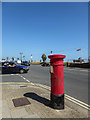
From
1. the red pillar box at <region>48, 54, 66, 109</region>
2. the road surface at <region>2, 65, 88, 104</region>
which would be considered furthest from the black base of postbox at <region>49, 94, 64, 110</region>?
the road surface at <region>2, 65, 88, 104</region>

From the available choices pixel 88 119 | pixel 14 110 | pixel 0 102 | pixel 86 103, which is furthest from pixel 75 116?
pixel 0 102

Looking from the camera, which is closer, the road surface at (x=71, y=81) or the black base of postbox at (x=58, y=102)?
the black base of postbox at (x=58, y=102)

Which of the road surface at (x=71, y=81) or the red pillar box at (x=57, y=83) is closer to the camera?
the red pillar box at (x=57, y=83)

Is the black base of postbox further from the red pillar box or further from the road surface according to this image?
the road surface

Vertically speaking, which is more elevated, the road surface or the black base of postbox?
the black base of postbox

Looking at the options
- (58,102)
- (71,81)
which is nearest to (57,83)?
(58,102)

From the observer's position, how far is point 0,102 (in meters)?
3.45

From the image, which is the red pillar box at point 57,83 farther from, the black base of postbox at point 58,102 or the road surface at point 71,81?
the road surface at point 71,81

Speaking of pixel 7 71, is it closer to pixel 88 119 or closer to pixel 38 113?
pixel 38 113

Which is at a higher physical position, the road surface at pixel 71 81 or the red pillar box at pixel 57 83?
the red pillar box at pixel 57 83

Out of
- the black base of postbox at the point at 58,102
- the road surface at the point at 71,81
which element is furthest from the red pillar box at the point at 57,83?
the road surface at the point at 71,81

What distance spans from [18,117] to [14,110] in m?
0.43

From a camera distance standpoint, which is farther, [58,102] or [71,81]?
[71,81]

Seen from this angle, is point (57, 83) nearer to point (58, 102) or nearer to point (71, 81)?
point (58, 102)
